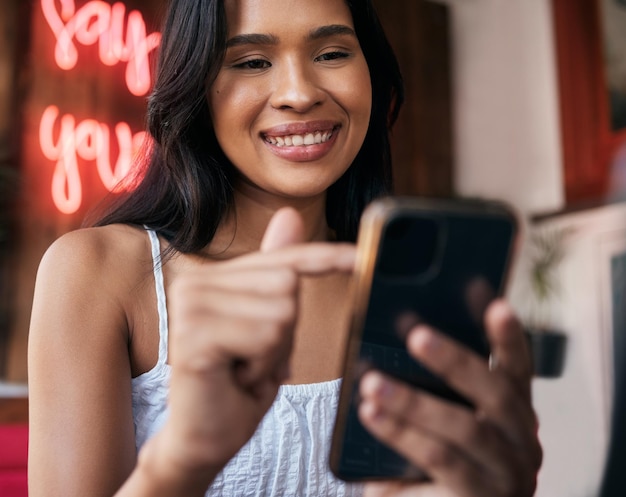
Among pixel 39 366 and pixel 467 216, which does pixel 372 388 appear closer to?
pixel 467 216

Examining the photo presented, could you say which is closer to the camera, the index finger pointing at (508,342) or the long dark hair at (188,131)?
the index finger pointing at (508,342)

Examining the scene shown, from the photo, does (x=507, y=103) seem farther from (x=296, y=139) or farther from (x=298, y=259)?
(x=298, y=259)

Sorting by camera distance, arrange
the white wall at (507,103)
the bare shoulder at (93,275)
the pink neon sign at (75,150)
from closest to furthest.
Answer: the bare shoulder at (93,275) < the pink neon sign at (75,150) < the white wall at (507,103)

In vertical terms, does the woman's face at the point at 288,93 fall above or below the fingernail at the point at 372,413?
above

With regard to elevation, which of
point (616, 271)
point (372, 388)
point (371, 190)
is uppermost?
point (371, 190)

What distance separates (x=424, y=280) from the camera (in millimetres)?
408

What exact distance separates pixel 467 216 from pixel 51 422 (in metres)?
0.48

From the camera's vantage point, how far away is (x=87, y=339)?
68 cm

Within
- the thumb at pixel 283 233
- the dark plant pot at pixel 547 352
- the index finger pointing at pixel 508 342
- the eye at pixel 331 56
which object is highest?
the eye at pixel 331 56

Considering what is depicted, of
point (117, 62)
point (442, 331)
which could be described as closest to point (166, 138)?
point (442, 331)

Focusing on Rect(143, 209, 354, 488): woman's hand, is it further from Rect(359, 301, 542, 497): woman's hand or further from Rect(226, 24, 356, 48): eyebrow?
Rect(226, 24, 356, 48): eyebrow

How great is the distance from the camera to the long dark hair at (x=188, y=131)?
802mm

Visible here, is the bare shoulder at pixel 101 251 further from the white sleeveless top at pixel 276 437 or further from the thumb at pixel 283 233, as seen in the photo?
the thumb at pixel 283 233

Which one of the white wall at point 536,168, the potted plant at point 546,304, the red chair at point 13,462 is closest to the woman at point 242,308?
the red chair at point 13,462
